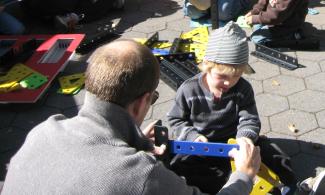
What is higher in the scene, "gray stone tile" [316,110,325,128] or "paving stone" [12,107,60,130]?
"paving stone" [12,107,60,130]

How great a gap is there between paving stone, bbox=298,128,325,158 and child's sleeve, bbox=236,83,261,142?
677mm

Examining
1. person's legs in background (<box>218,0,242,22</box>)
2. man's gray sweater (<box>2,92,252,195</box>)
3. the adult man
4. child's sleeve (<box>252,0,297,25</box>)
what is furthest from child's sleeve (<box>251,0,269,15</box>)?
man's gray sweater (<box>2,92,252,195</box>)

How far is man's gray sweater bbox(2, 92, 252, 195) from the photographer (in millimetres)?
1134

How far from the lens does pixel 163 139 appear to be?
184cm

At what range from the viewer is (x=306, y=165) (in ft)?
8.46

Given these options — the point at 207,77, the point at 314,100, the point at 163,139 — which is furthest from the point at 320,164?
the point at 163,139

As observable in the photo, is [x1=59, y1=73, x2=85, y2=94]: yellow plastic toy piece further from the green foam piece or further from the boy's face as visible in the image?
the boy's face

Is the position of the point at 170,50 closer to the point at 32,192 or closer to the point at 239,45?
the point at 239,45

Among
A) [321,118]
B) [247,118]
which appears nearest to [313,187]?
[247,118]

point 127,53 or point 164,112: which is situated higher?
point 127,53

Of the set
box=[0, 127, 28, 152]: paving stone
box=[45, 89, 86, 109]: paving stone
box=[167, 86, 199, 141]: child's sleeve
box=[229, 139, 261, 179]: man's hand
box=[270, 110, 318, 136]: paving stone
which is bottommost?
box=[270, 110, 318, 136]: paving stone

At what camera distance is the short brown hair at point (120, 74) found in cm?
129

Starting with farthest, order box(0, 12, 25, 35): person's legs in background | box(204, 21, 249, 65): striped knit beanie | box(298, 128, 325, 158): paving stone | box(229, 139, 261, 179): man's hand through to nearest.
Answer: box(0, 12, 25, 35): person's legs in background
box(298, 128, 325, 158): paving stone
box(204, 21, 249, 65): striped knit beanie
box(229, 139, 261, 179): man's hand

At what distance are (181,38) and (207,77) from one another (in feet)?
6.69
